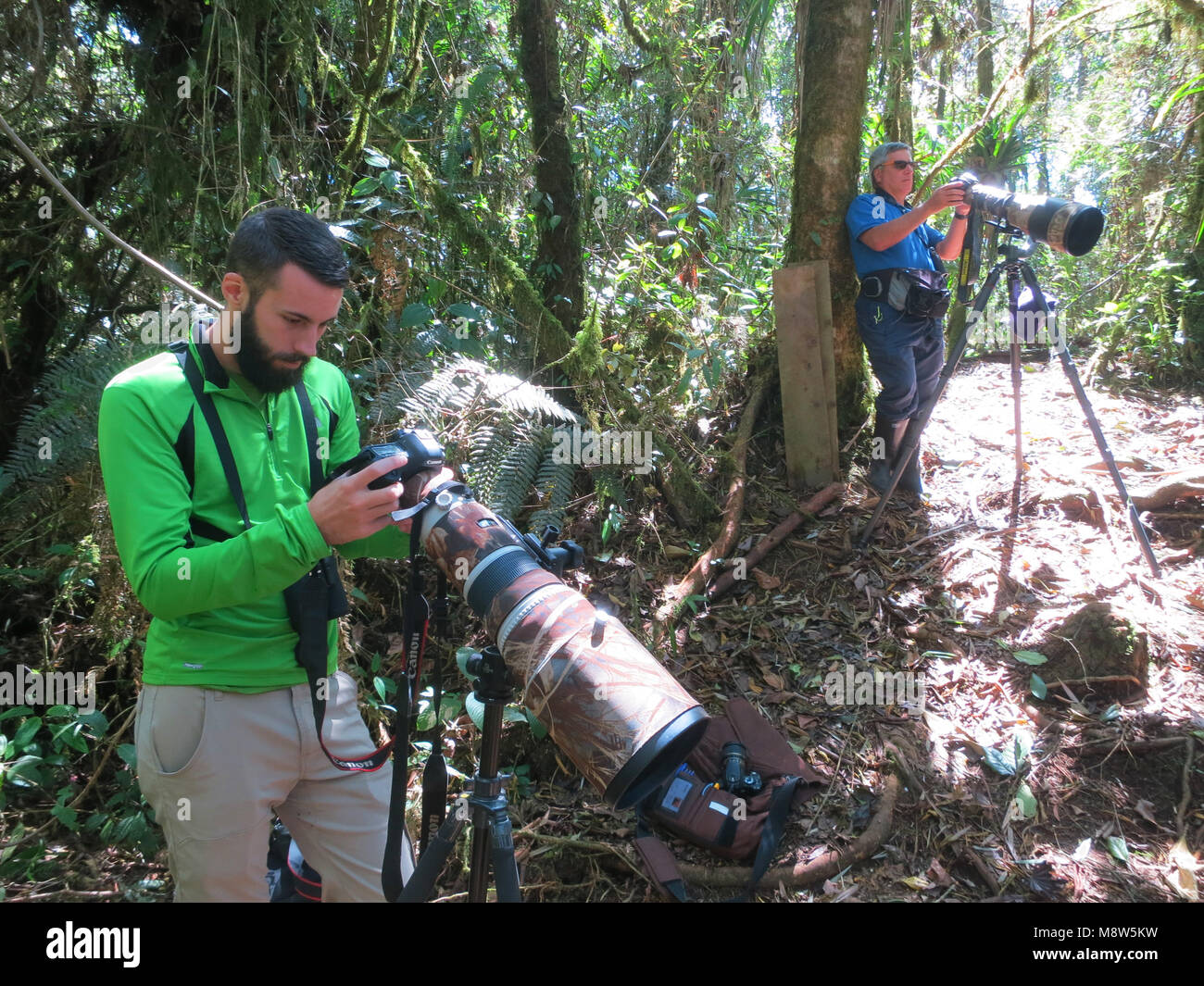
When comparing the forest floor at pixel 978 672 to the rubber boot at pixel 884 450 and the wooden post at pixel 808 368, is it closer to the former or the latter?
the rubber boot at pixel 884 450

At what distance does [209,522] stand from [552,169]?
3.25 meters

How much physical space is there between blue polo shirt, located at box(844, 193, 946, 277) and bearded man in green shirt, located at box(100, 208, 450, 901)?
3299mm

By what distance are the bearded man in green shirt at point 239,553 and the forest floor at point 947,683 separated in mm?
1179

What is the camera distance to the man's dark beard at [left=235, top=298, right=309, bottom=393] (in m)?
1.85

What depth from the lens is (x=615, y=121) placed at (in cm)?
637

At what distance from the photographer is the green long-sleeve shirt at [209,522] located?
1.64 metres

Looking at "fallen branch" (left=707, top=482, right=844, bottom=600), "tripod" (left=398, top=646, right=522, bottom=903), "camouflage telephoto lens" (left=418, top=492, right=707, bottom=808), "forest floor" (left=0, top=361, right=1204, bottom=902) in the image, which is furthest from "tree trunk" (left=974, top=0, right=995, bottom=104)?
"tripod" (left=398, top=646, right=522, bottom=903)

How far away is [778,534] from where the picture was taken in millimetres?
4078

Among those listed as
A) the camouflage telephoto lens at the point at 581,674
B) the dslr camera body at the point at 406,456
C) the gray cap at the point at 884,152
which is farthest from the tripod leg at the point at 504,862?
the gray cap at the point at 884,152

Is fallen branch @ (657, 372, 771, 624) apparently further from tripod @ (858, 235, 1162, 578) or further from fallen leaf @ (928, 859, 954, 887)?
fallen leaf @ (928, 859, 954, 887)

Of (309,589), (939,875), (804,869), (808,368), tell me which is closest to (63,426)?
(309,589)

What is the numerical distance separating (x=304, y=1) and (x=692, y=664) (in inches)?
147
